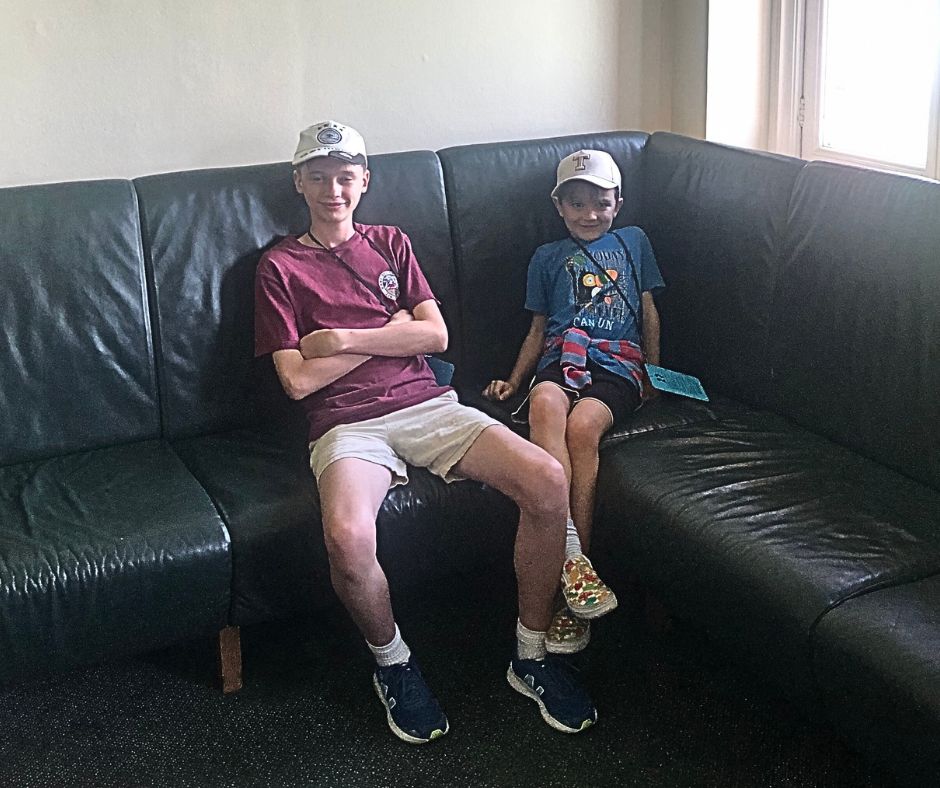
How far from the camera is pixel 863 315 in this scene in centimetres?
235

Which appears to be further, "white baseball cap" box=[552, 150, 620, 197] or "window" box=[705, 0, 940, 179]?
"window" box=[705, 0, 940, 179]

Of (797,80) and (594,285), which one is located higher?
(797,80)

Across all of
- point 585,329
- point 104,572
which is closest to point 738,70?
point 585,329

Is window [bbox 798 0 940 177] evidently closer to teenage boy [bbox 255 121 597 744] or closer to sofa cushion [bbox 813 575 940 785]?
teenage boy [bbox 255 121 597 744]

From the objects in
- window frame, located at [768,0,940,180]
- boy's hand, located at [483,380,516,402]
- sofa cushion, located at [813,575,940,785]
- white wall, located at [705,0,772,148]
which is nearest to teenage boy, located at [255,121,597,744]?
boy's hand, located at [483,380,516,402]

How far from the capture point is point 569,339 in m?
2.62

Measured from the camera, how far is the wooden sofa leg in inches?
90.6

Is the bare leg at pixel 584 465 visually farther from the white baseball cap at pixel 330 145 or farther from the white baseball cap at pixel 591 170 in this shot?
the white baseball cap at pixel 330 145

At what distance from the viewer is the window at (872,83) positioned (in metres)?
2.80

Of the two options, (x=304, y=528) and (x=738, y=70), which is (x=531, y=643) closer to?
(x=304, y=528)

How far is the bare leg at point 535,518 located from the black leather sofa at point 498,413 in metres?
0.13

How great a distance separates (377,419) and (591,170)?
80cm

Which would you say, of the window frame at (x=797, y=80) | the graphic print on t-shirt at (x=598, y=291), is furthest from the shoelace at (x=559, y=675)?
the window frame at (x=797, y=80)

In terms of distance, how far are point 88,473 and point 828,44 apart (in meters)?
2.18
